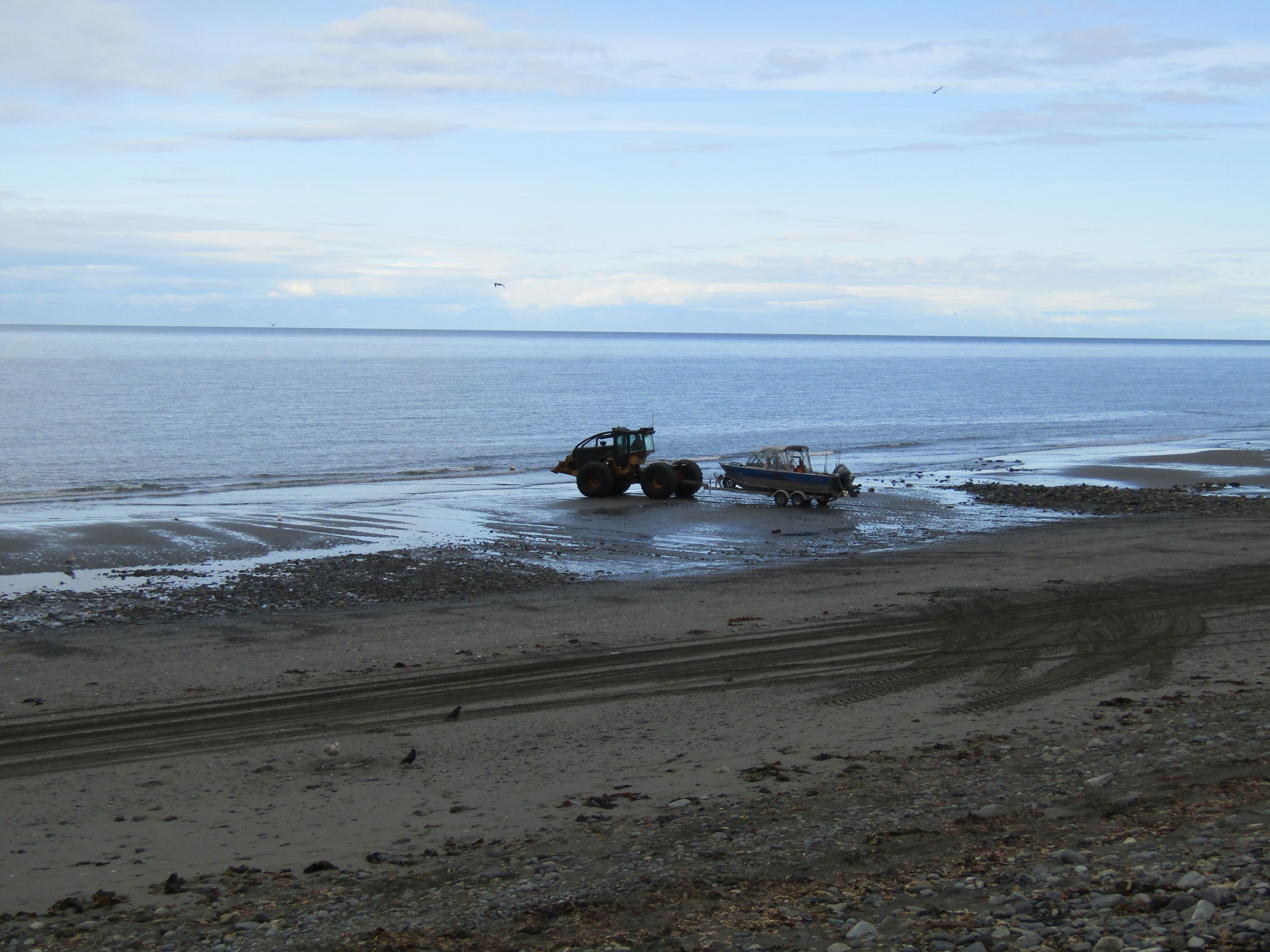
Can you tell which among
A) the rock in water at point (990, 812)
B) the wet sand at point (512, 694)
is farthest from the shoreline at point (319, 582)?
the rock in water at point (990, 812)

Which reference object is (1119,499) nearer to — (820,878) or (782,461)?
(782,461)

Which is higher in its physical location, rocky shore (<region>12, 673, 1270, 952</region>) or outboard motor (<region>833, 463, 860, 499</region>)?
outboard motor (<region>833, 463, 860, 499</region>)

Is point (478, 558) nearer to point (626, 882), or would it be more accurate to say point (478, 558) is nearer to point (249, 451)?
point (626, 882)

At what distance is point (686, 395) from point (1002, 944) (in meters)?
94.9

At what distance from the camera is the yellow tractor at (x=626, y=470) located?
3234 centimetres

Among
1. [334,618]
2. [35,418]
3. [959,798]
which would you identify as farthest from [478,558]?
[35,418]

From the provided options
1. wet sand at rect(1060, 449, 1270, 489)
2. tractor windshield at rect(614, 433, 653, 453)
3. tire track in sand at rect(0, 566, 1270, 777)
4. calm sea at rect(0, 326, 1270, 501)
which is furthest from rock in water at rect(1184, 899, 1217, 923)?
calm sea at rect(0, 326, 1270, 501)

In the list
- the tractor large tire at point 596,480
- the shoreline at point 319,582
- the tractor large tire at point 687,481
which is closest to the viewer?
the shoreline at point 319,582

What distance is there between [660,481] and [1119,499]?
13735 mm

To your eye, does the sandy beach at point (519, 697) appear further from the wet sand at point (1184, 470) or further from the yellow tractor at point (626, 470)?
the wet sand at point (1184, 470)

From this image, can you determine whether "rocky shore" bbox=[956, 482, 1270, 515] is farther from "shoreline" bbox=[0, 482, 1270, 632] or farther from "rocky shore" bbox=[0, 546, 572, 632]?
"rocky shore" bbox=[0, 546, 572, 632]

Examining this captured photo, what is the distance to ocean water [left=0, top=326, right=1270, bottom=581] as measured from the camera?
33031mm

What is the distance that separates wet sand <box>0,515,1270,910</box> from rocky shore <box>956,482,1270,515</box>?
10.6 m

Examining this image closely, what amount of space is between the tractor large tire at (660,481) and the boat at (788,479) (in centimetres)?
172
